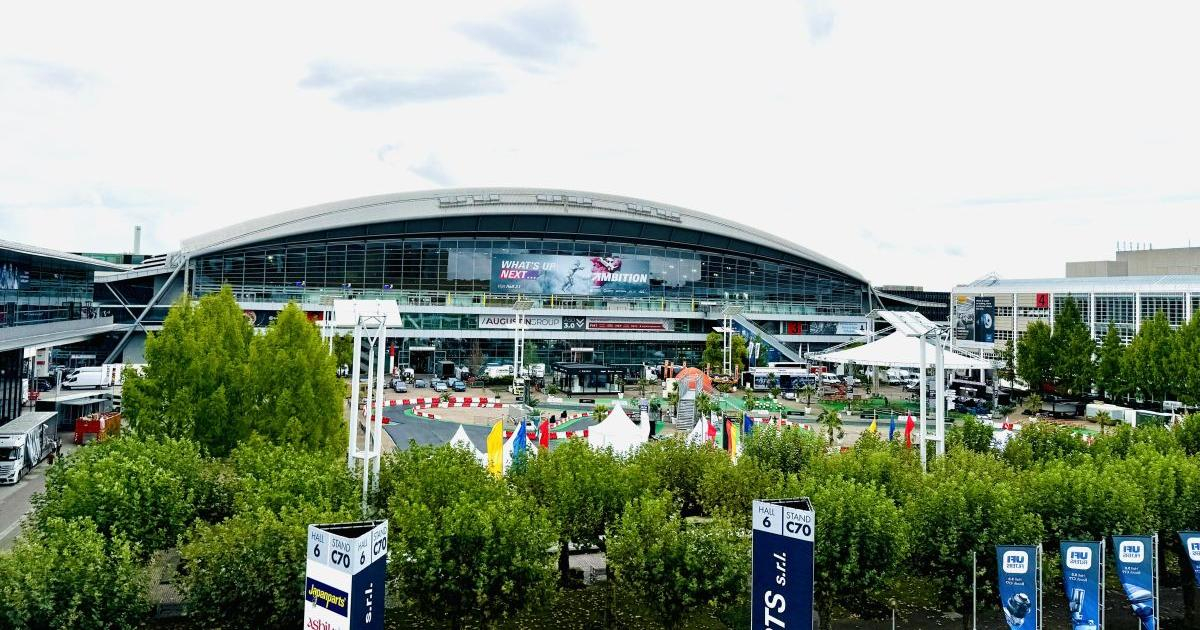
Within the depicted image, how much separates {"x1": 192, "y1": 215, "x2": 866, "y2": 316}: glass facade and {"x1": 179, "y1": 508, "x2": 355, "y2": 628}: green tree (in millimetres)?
65113

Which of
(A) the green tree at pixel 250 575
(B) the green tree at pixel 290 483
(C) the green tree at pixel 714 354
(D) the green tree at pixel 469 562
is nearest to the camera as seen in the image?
(A) the green tree at pixel 250 575

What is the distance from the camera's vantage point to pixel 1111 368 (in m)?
61.0

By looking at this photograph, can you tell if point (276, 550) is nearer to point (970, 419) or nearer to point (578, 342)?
point (970, 419)

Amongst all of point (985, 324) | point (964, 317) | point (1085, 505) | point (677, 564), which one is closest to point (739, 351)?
point (985, 324)

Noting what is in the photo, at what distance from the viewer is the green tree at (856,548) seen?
1772 cm

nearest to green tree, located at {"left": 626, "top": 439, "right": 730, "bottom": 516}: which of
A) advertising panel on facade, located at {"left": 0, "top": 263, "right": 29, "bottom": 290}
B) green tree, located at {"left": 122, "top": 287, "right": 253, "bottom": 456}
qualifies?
green tree, located at {"left": 122, "top": 287, "right": 253, "bottom": 456}

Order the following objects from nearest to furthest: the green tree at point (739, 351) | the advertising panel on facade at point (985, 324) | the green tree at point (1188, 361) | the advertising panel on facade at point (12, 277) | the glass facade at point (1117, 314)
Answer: the advertising panel on facade at point (12, 277) → the green tree at point (1188, 361) → the advertising panel on facade at point (985, 324) → the glass facade at point (1117, 314) → the green tree at point (739, 351)

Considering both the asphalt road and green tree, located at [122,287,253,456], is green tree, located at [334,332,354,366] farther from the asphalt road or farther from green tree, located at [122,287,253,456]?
green tree, located at [122,287,253,456]

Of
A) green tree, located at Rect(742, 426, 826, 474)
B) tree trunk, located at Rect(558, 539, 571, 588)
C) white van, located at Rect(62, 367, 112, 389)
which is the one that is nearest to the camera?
tree trunk, located at Rect(558, 539, 571, 588)

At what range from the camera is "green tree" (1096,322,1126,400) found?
60.4 meters

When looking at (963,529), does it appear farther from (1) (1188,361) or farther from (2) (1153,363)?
(2) (1153,363)

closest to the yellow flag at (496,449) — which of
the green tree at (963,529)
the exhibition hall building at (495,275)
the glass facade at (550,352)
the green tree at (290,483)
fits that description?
the green tree at (290,483)

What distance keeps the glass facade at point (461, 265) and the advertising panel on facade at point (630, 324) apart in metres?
1.86

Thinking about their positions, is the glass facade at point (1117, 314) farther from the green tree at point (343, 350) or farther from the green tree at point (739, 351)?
the green tree at point (343, 350)
